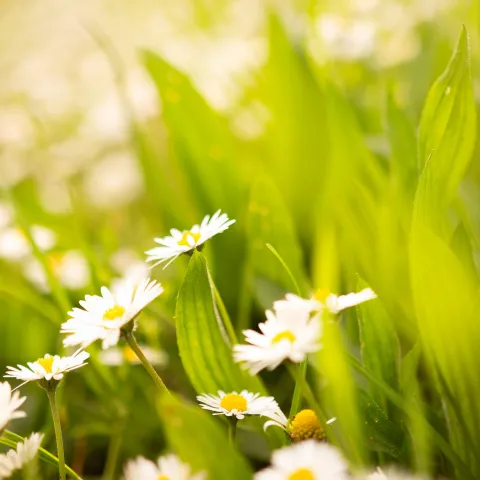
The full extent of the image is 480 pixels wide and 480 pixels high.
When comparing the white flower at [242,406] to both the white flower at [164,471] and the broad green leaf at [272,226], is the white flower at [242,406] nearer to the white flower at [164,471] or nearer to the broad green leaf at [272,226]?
the white flower at [164,471]

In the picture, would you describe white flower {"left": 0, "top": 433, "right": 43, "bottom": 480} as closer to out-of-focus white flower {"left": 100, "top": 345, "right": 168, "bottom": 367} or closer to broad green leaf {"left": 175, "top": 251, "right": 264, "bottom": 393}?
broad green leaf {"left": 175, "top": 251, "right": 264, "bottom": 393}

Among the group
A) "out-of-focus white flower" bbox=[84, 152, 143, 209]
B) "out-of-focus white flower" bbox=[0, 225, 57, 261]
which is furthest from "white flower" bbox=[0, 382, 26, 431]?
"out-of-focus white flower" bbox=[84, 152, 143, 209]

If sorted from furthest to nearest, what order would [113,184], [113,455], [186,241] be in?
[113,184] → [113,455] → [186,241]

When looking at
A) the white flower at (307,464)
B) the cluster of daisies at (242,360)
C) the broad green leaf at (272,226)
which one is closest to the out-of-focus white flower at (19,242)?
the broad green leaf at (272,226)

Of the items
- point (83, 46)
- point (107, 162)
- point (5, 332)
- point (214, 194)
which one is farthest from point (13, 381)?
point (83, 46)

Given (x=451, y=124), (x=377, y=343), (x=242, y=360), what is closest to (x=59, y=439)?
(x=242, y=360)

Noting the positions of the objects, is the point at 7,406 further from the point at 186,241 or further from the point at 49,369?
the point at 186,241
